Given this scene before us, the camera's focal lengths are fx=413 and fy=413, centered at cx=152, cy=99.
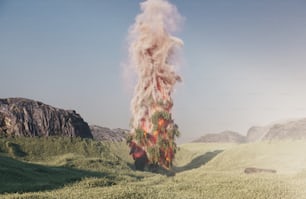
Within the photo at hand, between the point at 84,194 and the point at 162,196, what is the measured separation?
318 cm

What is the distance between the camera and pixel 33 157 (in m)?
39.1

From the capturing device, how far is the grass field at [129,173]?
647 inches

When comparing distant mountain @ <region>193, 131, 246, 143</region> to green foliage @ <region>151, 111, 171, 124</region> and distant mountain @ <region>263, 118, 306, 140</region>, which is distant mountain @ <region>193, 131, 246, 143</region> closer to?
distant mountain @ <region>263, 118, 306, 140</region>

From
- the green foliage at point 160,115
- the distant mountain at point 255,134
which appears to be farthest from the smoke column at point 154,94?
the distant mountain at point 255,134

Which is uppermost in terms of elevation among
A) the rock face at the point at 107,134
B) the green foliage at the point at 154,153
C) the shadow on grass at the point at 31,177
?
the rock face at the point at 107,134

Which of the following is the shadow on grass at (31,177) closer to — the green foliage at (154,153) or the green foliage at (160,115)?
the green foliage at (154,153)

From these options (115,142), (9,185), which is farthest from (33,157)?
(115,142)

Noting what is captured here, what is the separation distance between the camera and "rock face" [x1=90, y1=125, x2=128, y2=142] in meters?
63.3

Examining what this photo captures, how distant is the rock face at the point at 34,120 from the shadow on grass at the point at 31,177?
1370 centimetres

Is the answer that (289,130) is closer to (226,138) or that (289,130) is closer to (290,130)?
(290,130)

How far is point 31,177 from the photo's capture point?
86.4 feet

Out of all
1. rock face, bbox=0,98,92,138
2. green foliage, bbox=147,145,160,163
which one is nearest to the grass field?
rock face, bbox=0,98,92,138

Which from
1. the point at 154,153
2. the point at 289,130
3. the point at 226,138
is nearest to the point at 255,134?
the point at 226,138

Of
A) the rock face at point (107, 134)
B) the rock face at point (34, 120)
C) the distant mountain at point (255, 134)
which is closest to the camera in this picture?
the rock face at point (34, 120)
